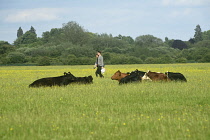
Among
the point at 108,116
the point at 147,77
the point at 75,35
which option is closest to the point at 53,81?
the point at 147,77

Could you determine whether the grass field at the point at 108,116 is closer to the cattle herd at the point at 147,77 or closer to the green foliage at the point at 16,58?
the cattle herd at the point at 147,77

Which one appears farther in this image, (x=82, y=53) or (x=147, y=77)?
(x=82, y=53)

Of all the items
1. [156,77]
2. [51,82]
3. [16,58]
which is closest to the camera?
[51,82]

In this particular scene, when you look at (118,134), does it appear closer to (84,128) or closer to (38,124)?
(84,128)

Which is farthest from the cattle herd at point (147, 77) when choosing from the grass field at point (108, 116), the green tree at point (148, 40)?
the green tree at point (148, 40)

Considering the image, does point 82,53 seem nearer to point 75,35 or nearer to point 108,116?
point 75,35

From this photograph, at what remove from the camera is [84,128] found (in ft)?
22.5

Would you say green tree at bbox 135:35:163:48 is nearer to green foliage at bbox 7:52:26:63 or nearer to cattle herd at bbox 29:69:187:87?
green foliage at bbox 7:52:26:63

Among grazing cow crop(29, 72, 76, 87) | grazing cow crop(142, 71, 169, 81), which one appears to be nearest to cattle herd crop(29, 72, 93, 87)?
grazing cow crop(29, 72, 76, 87)

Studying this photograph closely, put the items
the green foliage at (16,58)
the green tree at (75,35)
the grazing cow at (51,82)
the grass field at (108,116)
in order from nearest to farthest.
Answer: the grass field at (108,116) → the grazing cow at (51,82) → the green foliage at (16,58) → the green tree at (75,35)

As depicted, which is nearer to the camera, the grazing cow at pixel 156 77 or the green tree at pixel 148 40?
the grazing cow at pixel 156 77

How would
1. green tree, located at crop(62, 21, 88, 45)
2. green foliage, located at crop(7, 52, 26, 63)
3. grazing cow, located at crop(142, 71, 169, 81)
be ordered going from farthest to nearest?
1. green tree, located at crop(62, 21, 88, 45)
2. green foliage, located at crop(7, 52, 26, 63)
3. grazing cow, located at crop(142, 71, 169, 81)

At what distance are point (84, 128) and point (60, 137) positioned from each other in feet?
2.68

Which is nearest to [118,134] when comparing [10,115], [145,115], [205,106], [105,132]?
[105,132]
